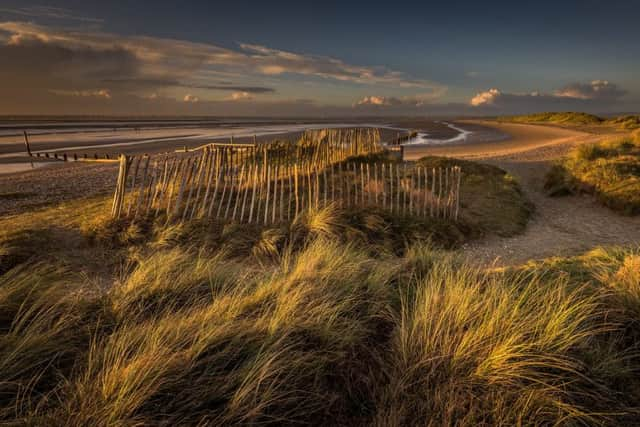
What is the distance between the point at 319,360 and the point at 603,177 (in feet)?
36.9

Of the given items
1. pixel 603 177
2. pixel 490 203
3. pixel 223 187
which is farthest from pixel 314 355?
pixel 603 177

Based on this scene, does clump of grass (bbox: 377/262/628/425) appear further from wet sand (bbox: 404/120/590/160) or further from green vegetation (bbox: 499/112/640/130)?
green vegetation (bbox: 499/112/640/130)

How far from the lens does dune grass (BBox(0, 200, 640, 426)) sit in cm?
190

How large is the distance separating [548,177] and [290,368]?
12174mm

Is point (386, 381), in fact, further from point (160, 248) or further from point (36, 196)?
point (36, 196)

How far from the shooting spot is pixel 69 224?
23.2ft

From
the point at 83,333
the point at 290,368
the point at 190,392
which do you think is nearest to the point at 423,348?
the point at 290,368

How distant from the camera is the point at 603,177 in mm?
9867

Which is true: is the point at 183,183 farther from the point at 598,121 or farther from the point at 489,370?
the point at 598,121

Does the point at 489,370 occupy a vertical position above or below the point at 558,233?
above

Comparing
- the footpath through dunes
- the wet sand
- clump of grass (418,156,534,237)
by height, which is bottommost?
the footpath through dunes

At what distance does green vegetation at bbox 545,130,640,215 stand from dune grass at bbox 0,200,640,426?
7156 millimetres

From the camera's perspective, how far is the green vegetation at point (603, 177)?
8.77 meters

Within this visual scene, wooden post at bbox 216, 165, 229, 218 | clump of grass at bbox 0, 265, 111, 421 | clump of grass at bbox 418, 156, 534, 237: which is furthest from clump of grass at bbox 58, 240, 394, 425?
clump of grass at bbox 418, 156, 534, 237
